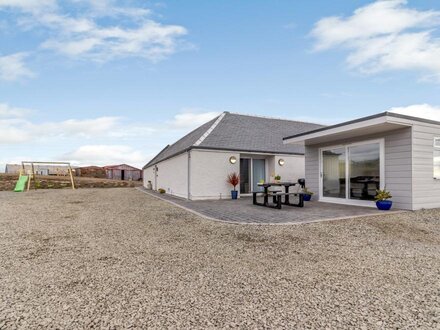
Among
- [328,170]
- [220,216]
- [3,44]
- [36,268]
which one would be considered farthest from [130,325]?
[3,44]

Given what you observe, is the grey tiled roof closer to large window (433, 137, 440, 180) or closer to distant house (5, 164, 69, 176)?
large window (433, 137, 440, 180)

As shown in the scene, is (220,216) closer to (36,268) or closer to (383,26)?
(36,268)

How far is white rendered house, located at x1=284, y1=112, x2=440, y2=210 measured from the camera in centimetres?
809

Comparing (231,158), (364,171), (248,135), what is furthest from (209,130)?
(364,171)

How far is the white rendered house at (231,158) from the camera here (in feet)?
41.4

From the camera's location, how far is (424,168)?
8.35 meters

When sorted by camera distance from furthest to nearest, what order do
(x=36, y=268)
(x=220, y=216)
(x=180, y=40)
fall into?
1. (x=180, y=40)
2. (x=220, y=216)
3. (x=36, y=268)

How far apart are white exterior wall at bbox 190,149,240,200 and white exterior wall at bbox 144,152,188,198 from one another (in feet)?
3.05

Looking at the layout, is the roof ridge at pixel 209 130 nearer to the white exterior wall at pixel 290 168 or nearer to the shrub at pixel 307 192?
the white exterior wall at pixel 290 168

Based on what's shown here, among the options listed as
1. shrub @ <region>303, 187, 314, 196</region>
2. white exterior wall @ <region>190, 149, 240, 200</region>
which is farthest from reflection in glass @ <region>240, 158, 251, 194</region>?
shrub @ <region>303, 187, 314, 196</region>

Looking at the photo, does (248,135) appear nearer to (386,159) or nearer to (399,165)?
(386,159)

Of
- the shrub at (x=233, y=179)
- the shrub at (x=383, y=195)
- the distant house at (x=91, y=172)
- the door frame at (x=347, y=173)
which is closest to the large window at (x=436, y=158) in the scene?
the door frame at (x=347, y=173)

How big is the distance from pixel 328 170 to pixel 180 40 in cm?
901

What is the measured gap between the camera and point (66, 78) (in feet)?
38.8
